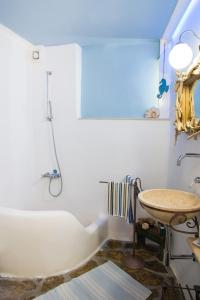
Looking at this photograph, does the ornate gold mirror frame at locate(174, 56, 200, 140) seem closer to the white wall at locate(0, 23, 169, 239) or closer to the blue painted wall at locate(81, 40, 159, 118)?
the white wall at locate(0, 23, 169, 239)

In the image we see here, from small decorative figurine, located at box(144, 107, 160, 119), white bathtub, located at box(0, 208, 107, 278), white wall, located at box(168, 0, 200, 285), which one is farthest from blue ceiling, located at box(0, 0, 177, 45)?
white bathtub, located at box(0, 208, 107, 278)

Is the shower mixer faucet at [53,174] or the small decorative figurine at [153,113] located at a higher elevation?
the small decorative figurine at [153,113]

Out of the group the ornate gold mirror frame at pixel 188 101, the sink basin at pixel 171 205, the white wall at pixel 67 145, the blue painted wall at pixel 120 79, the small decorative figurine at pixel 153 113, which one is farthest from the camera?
the blue painted wall at pixel 120 79

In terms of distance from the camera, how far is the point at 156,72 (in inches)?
106

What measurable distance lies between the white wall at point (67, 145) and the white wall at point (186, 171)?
42cm

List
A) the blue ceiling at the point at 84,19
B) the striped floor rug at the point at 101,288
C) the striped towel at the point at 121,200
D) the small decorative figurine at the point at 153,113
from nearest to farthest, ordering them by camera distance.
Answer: the striped floor rug at the point at 101,288
the blue ceiling at the point at 84,19
the striped towel at the point at 121,200
the small decorative figurine at the point at 153,113

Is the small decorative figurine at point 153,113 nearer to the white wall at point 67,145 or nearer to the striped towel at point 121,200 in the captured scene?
the white wall at point 67,145

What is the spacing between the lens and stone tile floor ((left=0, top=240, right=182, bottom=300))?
67.6 inches

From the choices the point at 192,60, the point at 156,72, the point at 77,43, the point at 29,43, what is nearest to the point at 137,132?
the point at 156,72

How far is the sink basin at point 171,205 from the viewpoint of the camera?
1.23m

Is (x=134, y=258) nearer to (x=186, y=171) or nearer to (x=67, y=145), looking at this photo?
(x=186, y=171)

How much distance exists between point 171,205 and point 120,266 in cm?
112

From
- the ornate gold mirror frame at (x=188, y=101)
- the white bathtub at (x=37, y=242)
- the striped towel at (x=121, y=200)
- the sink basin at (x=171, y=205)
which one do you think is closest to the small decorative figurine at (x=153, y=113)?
the ornate gold mirror frame at (x=188, y=101)

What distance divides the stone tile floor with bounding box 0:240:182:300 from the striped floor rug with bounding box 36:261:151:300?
6cm
